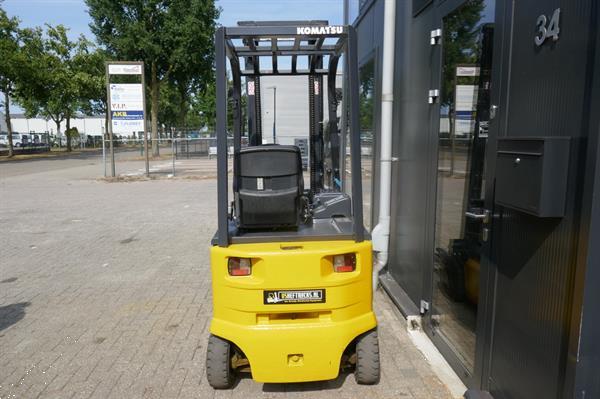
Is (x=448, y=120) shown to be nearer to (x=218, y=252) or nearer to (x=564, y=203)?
(x=564, y=203)

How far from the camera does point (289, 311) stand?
126 inches

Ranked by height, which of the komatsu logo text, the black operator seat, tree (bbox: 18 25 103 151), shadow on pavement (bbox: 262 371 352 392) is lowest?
shadow on pavement (bbox: 262 371 352 392)

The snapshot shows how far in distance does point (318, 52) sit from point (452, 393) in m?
3.15

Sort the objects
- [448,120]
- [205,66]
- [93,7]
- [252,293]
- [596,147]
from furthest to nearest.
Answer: [205,66]
[93,7]
[448,120]
[252,293]
[596,147]

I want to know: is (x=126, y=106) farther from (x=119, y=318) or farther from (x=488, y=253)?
(x=488, y=253)

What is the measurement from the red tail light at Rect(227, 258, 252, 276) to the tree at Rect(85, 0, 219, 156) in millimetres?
30083

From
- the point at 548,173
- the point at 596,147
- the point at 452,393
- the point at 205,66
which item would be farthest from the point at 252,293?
the point at 205,66

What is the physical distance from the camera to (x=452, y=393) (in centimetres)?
349

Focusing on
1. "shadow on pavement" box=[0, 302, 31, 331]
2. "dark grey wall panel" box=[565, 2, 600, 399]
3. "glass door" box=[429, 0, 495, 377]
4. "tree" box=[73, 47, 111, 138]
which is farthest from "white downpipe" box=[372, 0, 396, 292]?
"tree" box=[73, 47, 111, 138]

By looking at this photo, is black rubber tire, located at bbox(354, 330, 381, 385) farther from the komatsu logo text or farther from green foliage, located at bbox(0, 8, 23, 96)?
green foliage, located at bbox(0, 8, 23, 96)

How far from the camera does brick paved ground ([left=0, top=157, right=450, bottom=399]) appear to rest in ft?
11.9

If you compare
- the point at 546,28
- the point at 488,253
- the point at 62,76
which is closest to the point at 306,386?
the point at 488,253

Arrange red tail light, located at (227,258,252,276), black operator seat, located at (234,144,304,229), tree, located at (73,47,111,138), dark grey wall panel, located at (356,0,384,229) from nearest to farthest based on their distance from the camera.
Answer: red tail light, located at (227,258,252,276), black operator seat, located at (234,144,304,229), dark grey wall panel, located at (356,0,384,229), tree, located at (73,47,111,138)

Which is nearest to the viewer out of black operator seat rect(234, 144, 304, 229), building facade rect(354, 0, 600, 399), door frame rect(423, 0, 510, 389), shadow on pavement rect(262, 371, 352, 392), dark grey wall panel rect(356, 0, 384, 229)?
building facade rect(354, 0, 600, 399)
